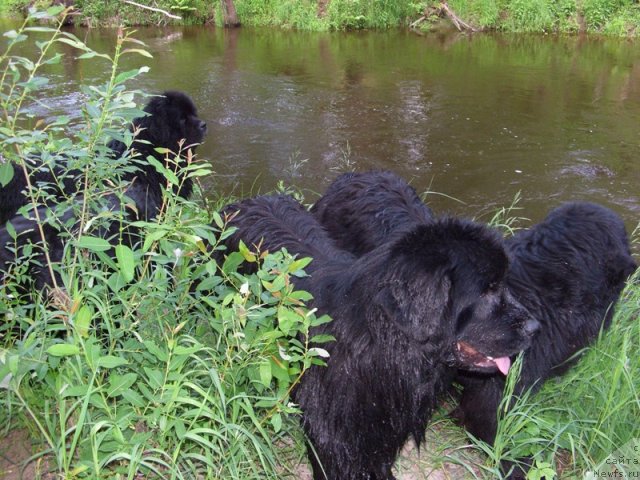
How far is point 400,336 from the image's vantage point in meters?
2.33

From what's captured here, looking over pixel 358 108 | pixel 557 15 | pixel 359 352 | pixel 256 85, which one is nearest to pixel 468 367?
pixel 359 352

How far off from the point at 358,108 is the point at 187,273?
8533mm

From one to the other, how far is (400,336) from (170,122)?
3281 millimetres

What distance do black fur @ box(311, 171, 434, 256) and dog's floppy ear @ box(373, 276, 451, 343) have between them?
5.04ft

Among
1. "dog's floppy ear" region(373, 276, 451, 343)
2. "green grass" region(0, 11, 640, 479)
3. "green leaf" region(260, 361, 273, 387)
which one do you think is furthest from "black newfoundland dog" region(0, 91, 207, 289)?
"dog's floppy ear" region(373, 276, 451, 343)

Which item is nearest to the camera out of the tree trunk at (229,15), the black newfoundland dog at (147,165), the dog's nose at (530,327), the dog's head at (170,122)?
the dog's nose at (530,327)

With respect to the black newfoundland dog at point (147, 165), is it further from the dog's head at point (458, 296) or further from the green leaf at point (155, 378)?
the dog's head at point (458, 296)

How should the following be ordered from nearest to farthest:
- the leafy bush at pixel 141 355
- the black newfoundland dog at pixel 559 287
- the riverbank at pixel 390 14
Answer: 1. the leafy bush at pixel 141 355
2. the black newfoundland dog at pixel 559 287
3. the riverbank at pixel 390 14

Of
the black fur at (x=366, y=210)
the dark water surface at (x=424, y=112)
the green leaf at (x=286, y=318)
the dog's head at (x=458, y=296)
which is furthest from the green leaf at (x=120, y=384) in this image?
the dark water surface at (x=424, y=112)

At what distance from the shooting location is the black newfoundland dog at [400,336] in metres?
2.26

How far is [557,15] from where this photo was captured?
1842 cm

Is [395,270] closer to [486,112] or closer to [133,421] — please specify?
[133,421]

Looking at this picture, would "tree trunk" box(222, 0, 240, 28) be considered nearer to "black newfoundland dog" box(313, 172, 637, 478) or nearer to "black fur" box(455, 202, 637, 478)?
"black newfoundland dog" box(313, 172, 637, 478)

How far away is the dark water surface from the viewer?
7.92 meters
